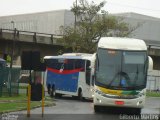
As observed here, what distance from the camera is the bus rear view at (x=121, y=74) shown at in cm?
2427

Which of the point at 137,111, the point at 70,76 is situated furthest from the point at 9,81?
the point at 137,111

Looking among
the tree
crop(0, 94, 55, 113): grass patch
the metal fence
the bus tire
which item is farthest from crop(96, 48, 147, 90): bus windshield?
the tree

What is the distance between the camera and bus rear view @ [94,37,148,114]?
24270 millimetres

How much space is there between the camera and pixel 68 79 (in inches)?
1565

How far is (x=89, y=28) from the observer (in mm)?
57406

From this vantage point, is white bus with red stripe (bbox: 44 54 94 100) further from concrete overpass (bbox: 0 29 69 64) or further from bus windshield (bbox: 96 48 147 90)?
concrete overpass (bbox: 0 29 69 64)

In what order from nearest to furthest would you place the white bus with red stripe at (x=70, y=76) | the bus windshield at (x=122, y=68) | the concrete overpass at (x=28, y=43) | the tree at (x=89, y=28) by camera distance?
1. the bus windshield at (x=122, y=68)
2. the white bus with red stripe at (x=70, y=76)
3. the tree at (x=89, y=28)
4. the concrete overpass at (x=28, y=43)

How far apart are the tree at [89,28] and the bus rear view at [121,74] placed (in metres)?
32.0

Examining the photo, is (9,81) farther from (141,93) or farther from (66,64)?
(141,93)

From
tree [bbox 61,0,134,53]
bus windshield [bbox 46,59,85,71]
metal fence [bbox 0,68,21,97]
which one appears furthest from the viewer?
tree [bbox 61,0,134,53]

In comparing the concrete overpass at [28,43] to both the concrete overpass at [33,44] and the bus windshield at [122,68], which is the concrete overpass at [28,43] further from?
the bus windshield at [122,68]

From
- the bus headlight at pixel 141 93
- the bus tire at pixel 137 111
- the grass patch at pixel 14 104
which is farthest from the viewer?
the bus tire at pixel 137 111

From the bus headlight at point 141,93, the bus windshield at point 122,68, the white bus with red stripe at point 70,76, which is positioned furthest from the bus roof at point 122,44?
the white bus with red stripe at point 70,76

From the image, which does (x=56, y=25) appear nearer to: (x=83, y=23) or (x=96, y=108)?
(x=83, y=23)
